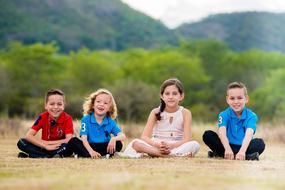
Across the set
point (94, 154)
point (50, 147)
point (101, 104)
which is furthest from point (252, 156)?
point (50, 147)

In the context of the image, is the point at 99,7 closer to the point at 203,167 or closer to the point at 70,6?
the point at 70,6

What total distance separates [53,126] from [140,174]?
3297 millimetres

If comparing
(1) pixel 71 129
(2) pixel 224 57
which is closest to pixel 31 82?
(2) pixel 224 57

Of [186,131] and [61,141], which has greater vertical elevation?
[186,131]

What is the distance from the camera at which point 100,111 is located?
935 centimetres

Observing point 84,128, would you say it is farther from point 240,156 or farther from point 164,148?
point 240,156

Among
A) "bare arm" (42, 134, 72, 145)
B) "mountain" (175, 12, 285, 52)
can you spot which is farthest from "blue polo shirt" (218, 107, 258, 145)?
"mountain" (175, 12, 285, 52)

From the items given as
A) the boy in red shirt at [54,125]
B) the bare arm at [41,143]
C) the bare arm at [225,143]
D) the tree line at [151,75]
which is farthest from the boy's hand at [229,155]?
the tree line at [151,75]

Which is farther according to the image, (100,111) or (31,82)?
(31,82)

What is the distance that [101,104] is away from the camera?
9.36 meters

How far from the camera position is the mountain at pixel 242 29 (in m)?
90.8

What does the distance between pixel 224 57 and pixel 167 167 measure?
235ft

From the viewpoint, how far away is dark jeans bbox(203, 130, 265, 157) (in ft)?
29.6

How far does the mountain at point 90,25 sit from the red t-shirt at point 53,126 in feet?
292
